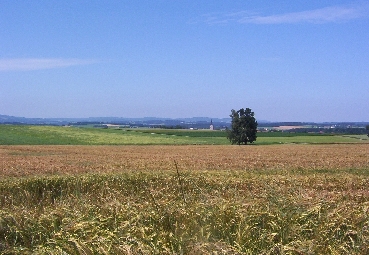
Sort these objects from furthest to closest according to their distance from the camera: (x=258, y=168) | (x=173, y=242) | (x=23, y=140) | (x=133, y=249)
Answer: (x=23, y=140)
(x=258, y=168)
(x=173, y=242)
(x=133, y=249)

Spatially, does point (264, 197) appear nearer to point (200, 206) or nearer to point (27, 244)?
point (200, 206)

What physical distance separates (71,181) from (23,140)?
54926 millimetres

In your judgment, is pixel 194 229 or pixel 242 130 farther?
pixel 242 130

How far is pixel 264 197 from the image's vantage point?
6531mm

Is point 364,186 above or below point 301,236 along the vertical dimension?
below

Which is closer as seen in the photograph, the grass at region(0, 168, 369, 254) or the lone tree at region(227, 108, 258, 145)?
the grass at region(0, 168, 369, 254)

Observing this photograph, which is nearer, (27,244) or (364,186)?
(27,244)

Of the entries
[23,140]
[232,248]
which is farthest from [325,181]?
[23,140]

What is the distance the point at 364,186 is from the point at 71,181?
10.7 metres

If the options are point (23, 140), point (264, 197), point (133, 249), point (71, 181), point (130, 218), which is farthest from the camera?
point (23, 140)

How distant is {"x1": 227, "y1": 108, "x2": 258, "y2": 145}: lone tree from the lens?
77.6 metres

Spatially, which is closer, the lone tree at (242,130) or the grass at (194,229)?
the grass at (194,229)

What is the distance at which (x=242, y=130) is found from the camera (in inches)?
3059

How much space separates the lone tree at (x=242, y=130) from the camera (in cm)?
7762
